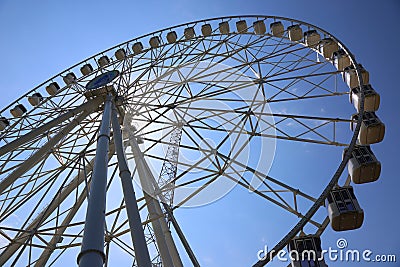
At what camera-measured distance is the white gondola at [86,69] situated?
1948 centimetres

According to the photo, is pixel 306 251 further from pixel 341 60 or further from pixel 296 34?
pixel 296 34

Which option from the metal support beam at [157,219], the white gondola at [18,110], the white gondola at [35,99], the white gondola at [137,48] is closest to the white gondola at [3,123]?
the white gondola at [18,110]

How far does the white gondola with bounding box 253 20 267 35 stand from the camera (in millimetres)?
17969

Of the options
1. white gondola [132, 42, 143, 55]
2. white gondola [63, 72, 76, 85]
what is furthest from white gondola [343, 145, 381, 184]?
white gondola [63, 72, 76, 85]

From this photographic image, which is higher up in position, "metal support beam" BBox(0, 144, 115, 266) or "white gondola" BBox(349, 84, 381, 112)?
"white gondola" BBox(349, 84, 381, 112)

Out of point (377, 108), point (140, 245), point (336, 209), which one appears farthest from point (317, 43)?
point (140, 245)

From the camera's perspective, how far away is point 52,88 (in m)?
18.9

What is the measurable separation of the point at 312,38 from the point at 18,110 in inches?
519

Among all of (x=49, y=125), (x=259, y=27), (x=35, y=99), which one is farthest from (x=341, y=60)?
(x=35, y=99)

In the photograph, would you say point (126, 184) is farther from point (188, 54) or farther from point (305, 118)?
point (188, 54)

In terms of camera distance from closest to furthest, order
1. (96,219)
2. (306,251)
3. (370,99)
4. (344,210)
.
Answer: (96,219), (306,251), (344,210), (370,99)

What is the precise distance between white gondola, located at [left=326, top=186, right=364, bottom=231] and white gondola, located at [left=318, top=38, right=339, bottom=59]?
726 cm

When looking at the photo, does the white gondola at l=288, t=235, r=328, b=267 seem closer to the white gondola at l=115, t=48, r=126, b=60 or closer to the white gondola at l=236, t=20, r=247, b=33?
the white gondola at l=236, t=20, r=247, b=33

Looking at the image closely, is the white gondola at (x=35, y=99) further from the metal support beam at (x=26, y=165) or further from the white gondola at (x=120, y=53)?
the metal support beam at (x=26, y=165)
